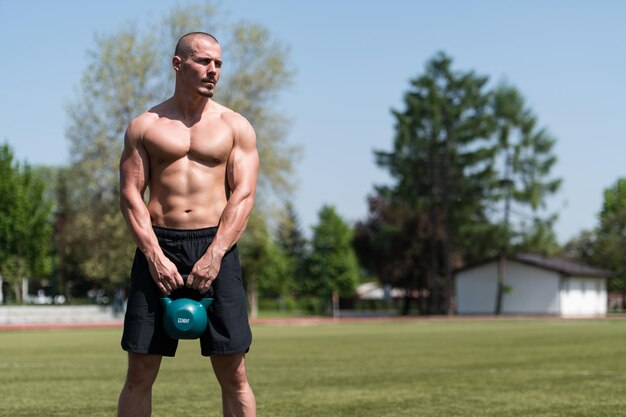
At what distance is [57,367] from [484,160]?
53289mm

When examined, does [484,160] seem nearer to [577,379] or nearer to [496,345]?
[496,345]

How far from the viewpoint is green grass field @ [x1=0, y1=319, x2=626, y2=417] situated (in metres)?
8.33

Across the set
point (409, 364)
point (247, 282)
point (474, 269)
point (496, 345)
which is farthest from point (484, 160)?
point (409, 364)

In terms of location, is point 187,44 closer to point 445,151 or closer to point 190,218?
point 190,218

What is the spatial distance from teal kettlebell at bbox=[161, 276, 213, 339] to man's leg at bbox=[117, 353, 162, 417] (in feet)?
0.95

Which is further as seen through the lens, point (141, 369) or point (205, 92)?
point (205, 92)

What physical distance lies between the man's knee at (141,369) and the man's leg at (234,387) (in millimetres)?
310

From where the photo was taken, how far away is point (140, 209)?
5.05m

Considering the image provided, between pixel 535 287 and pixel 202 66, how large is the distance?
6679 cm

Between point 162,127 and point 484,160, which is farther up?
point 484,160

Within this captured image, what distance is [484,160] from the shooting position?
2559 inches

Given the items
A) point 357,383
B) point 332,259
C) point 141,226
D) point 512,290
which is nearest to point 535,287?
point 512,290

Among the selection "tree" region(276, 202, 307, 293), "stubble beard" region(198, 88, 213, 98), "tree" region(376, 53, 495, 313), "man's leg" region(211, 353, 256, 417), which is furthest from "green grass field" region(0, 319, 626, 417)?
"tree" region(276, 202, 307, 293)

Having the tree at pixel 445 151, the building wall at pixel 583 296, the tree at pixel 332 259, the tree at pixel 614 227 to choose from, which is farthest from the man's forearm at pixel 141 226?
the tree at pixel 332 259
